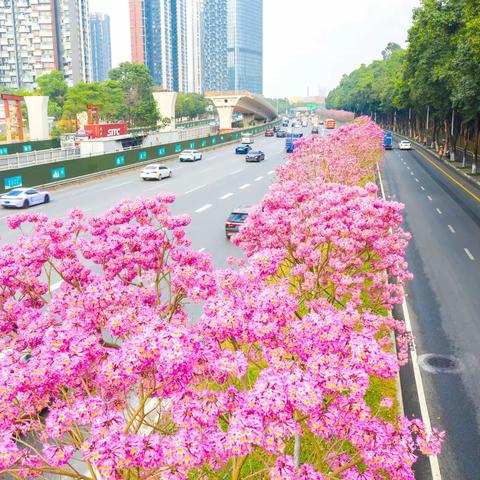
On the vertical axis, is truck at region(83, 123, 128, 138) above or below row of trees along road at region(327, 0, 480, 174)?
below

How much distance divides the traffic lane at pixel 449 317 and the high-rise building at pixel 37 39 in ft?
522

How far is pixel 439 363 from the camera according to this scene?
14.2m

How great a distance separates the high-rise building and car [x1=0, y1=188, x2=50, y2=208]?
489 ft

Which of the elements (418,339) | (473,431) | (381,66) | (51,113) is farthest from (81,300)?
(381,66)

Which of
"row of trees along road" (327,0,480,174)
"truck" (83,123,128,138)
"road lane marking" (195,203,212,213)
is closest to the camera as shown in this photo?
"row of trees along road" (327,0,480,174)

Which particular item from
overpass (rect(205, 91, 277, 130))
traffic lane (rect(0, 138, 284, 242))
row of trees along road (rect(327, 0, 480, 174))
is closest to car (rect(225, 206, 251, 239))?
traffic lane (rect(0, 138, 284, 242))

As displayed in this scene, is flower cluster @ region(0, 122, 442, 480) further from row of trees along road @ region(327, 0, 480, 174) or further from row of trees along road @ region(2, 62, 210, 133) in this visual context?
row of trees along road @ region(2, 62, 210, 133)

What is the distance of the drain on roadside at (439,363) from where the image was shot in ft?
45.3

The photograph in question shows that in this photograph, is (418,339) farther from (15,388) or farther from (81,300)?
(15,388)

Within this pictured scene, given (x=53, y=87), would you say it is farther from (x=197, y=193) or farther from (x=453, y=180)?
(x=453, y=180)

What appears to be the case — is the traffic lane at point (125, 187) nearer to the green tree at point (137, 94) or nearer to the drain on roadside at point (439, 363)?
the drain on roadside at point (439, 363)

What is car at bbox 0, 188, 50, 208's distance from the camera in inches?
1309

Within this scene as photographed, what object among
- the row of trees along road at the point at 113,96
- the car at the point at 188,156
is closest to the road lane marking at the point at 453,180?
the car at the point at 188,156

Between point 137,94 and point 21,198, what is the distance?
97817 mm
